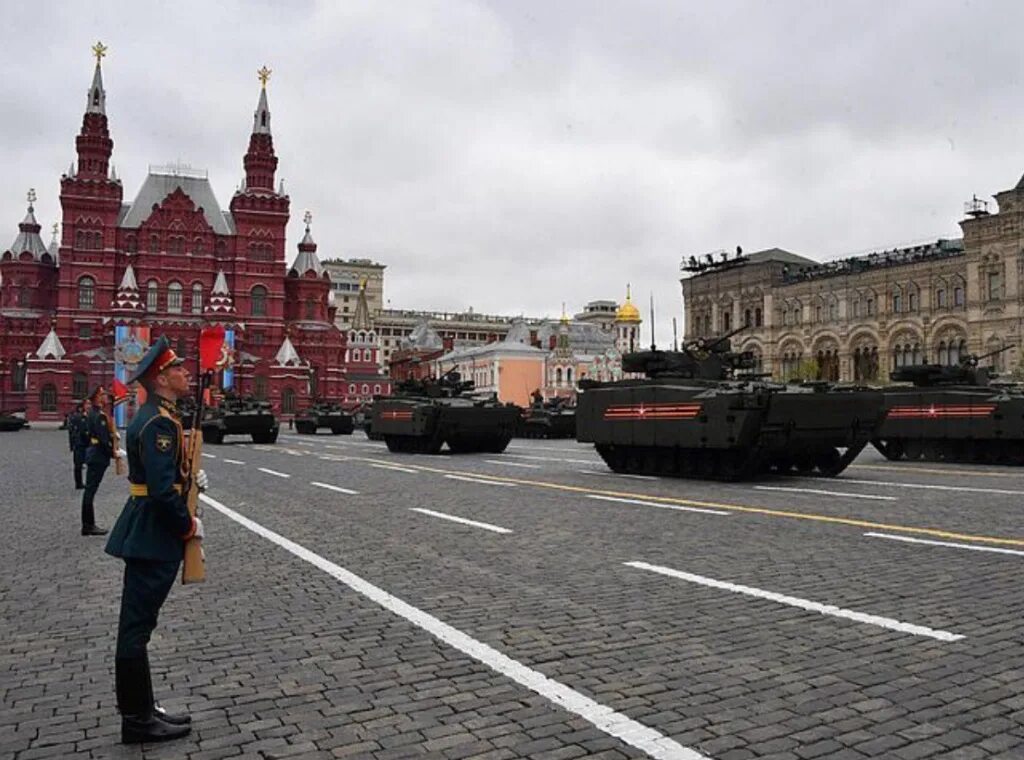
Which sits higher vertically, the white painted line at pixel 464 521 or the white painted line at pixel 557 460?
the white painted line at pixel 464 521

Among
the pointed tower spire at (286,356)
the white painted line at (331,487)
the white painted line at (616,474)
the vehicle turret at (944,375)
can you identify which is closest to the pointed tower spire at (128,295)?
the pointed tower spire at (286,356)

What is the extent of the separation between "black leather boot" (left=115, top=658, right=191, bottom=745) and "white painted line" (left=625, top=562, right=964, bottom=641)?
167 inches

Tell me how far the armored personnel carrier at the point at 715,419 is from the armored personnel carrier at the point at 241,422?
1917 cm

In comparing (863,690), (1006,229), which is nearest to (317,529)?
(863,690)

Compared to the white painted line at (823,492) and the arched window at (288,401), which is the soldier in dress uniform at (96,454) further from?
the arched window at (288,401)

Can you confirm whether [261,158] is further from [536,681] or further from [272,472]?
[536,681]

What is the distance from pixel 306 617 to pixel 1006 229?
67700mm

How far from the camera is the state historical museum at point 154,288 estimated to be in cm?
7322

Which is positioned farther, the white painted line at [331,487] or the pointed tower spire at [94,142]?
the pointed tower spire at [94,142]

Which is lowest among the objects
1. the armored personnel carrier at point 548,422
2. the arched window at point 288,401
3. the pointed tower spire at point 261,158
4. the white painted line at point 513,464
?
the white painted line at point 513,464

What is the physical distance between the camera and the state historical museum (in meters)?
73.2

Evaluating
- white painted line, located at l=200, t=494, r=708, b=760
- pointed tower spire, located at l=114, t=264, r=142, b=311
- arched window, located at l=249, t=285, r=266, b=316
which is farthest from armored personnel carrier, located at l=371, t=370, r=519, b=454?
arched window, located at l=249, t=285, r=266, b=316

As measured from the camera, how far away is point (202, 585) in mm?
7742

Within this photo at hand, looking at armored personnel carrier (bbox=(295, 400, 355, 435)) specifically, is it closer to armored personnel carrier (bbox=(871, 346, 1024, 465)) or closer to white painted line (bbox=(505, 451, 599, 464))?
white painted line (bbox=(505, 451, 599, 464))
